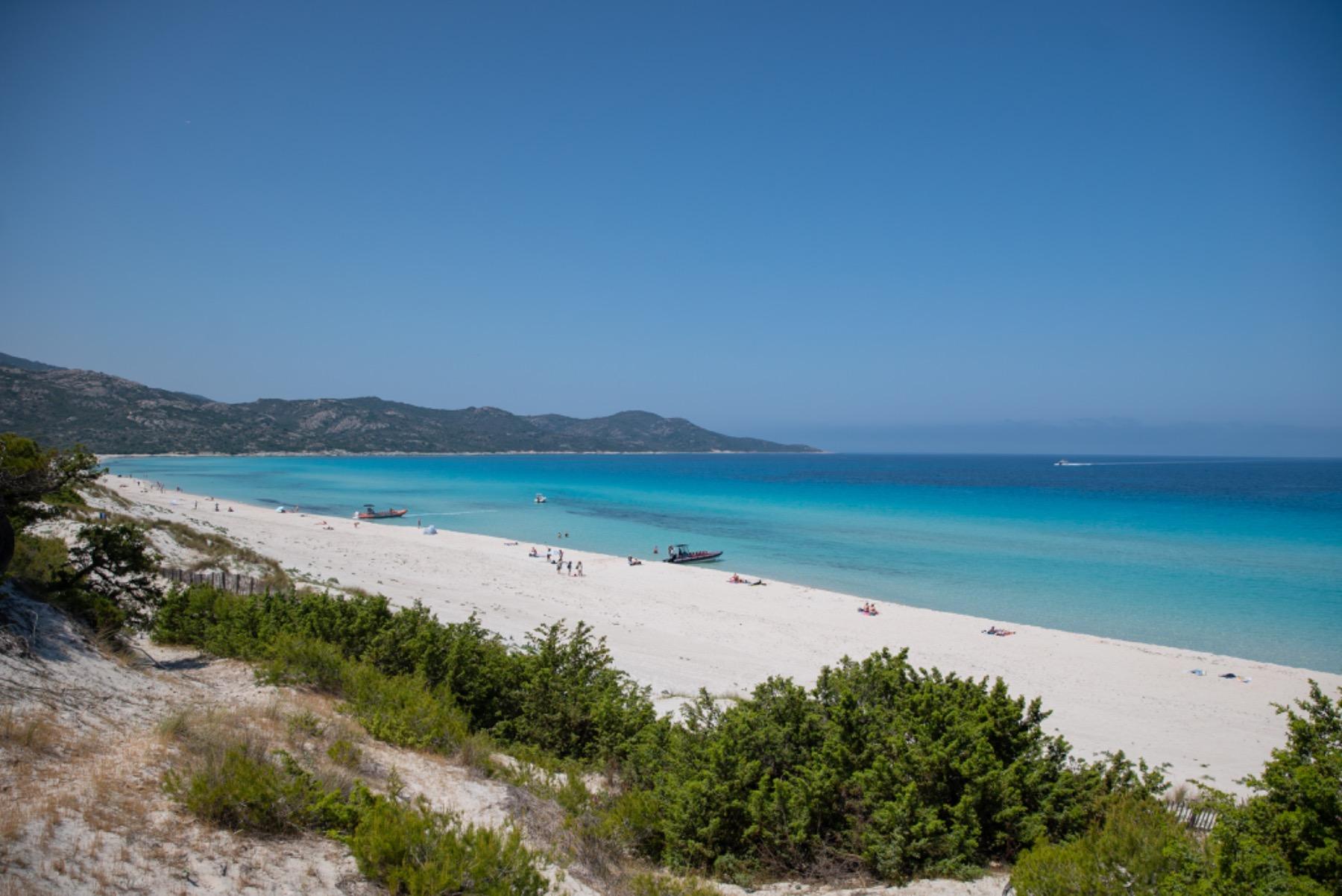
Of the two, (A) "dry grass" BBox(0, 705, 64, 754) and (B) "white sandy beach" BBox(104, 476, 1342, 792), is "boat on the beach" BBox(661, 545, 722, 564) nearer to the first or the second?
(B) "white sandy beach" BBox(104, 476, 1342, 792)

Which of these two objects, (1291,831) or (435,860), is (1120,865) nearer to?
(1291,831)

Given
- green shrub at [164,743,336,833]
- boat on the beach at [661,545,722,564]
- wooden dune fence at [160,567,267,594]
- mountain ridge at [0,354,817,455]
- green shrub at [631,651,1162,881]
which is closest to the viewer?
green shrub at [164,743,336,833]

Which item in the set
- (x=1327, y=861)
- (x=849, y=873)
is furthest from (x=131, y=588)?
(x=1327, y=861)

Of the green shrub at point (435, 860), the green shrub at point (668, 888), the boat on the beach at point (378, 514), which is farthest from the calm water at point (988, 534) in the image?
the green shrub at point (435, 860)

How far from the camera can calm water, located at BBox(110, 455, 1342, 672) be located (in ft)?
94.6

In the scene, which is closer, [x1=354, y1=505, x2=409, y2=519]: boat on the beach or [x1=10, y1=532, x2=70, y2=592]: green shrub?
[x1=10, y1=532, x2=70, y2=592]: green shrub

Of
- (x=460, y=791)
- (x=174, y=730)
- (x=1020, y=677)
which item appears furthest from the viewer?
(x=1020, y=677)

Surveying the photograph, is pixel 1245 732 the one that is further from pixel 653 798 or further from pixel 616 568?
pixel 616 568

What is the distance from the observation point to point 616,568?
37.0 meters

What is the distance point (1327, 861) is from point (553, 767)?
23.6 feet

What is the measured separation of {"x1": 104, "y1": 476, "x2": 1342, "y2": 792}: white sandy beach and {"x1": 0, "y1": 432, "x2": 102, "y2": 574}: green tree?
409 inches

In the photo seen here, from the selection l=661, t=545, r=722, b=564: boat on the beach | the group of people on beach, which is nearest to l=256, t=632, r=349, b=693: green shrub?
the group of people on beach

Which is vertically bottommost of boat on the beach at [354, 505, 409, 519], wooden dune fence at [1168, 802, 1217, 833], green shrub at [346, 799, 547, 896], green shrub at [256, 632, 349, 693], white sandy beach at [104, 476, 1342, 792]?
boat on the beach at [354, 505, 409, 519]

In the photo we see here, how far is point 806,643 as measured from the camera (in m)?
22.9
